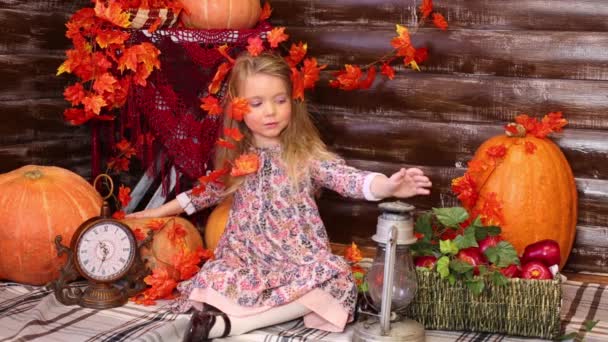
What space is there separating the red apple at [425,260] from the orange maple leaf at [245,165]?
0.54 meters

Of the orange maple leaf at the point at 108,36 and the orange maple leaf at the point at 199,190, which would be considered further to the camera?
the orange maple leaf at the point at 108,36

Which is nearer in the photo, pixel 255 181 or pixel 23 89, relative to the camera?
pixel 255 181

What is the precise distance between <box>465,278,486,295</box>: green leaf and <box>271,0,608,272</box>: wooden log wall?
33.8 inches

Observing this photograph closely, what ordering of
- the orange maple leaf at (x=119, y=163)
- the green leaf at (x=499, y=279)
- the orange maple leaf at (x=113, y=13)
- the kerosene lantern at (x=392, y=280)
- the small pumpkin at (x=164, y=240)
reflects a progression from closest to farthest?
1. the kerosene lantern at (x=392, y=280)
2. the green leaf at (x=499, y=279)
3. the small pumpkin at (x=164, y=240)
4. the orange maple leaf at (x=113, y=13)
5. the orange maple leaf at (x=119, y=163)

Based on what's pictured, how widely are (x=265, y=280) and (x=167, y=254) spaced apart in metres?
0.46

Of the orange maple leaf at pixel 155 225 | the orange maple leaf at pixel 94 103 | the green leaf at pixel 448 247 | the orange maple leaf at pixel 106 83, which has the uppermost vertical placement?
the orange maple leaf at pixel 106 83

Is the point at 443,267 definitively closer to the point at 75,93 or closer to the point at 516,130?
the point at 516,130

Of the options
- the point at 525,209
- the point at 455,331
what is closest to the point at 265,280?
the point at 455,331

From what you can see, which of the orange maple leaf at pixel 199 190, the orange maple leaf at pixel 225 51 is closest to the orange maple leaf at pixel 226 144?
the orange maple leaf at pixel 199 190

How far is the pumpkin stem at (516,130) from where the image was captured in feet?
9.12

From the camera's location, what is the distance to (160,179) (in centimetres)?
324

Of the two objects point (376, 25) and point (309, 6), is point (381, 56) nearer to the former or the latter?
point (376, 25)

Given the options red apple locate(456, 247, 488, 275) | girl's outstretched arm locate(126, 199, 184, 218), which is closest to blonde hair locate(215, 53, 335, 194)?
girl's outstretched arm locate(126, 199, 184, 218)

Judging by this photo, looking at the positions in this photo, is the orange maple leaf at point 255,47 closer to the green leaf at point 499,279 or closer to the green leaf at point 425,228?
the green leaf at point 425,228
